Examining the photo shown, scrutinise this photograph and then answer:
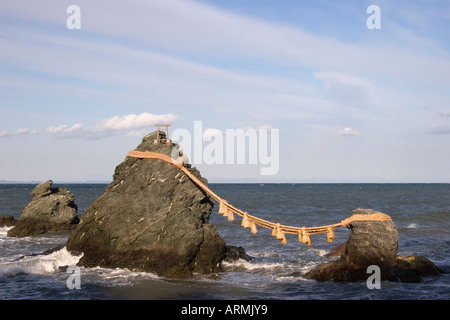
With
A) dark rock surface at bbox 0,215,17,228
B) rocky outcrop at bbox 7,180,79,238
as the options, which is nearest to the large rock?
rocky outcrop at bbox 7,180,79,238

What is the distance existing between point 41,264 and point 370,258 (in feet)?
35.5

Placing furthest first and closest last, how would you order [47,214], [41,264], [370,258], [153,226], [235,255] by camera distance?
[47,214] → [235,255] → [41,264] → [153,226] → [370,258]

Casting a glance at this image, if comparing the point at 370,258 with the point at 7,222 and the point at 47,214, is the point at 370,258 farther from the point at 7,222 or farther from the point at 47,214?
the point at 7,222

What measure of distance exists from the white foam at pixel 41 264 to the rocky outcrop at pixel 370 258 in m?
8.50

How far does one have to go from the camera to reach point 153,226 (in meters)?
15.8

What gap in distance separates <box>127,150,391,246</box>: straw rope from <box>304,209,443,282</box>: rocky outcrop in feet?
0.74

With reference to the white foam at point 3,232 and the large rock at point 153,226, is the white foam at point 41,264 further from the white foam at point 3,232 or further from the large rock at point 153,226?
the white foam at point 3,232

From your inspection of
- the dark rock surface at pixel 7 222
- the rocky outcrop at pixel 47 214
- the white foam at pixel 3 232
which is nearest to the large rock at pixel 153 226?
the white foam at pixel 3 232

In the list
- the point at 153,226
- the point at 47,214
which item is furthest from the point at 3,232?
the point at 153,226

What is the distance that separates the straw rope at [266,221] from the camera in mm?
15016

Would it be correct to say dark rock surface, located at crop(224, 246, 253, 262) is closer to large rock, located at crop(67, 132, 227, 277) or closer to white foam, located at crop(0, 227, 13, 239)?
large rock, located at crop(67, 132, 227, 277)

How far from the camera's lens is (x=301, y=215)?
4122cm
